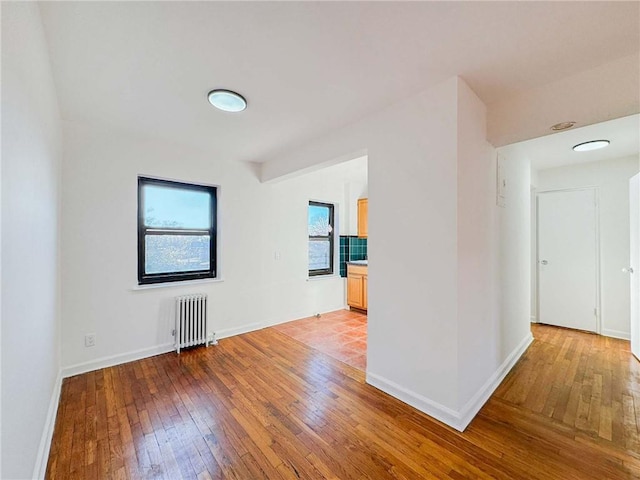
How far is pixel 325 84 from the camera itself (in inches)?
76.6

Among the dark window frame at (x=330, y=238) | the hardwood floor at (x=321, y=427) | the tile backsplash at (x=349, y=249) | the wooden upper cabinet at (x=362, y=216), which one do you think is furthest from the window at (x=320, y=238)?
the hardwood floor at (x=321, y=427)

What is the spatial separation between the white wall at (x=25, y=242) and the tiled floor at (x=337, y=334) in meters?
2.30

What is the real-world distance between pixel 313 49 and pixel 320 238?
3511mm

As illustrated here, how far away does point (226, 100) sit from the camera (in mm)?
2135

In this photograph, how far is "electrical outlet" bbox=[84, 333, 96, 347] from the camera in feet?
8.63

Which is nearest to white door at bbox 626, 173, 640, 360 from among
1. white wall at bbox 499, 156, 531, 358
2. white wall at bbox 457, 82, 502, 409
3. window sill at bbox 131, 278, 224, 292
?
white wall at bbox 499, 156, 531, 358

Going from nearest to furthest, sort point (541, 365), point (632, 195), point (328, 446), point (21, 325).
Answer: point (21, 325), point (328, 446), point (541, 365), point (632, 195)

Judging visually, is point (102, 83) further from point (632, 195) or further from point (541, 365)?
point (632, 195)

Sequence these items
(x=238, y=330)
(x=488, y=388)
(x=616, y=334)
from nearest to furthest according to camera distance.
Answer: (x=488, y=388), (x=616, y=334), (x=238, y=330)

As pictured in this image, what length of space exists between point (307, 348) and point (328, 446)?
152cm

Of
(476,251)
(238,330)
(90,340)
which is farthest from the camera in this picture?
(238,330)

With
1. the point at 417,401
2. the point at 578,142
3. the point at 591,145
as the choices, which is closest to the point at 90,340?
the point at 417,401

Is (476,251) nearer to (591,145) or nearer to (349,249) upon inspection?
(591,145)

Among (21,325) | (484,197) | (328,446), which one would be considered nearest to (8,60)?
(21,325)
